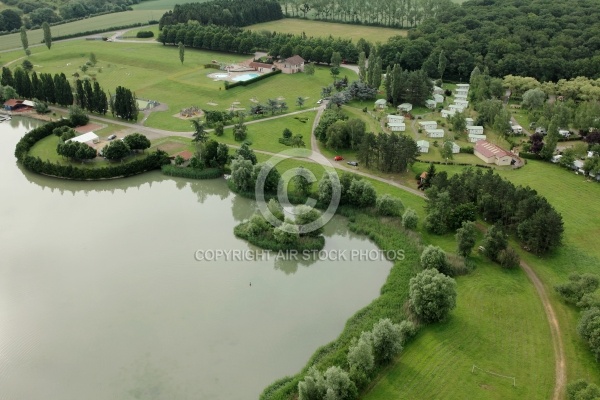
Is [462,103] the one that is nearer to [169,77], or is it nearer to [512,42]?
[512,42]

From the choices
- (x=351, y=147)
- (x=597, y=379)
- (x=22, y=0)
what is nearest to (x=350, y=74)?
(x=351, y=147)

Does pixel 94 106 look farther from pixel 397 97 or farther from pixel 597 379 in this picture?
pixel 597 379

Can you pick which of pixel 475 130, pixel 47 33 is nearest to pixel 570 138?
pixel 475 130

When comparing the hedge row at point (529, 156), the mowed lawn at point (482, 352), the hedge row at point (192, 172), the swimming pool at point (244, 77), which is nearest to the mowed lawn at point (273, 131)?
the hedge row at point (192, 172)

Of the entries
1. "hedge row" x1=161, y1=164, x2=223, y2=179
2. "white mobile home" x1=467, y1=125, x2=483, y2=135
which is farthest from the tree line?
"hedge row" x1=161, y1=164, x2=223, y2=179

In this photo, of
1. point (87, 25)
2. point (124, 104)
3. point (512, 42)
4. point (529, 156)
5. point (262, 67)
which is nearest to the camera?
point (529, 156)

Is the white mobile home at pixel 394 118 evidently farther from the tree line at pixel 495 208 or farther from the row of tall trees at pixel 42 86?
the row of tall trees at pixel 42 86
